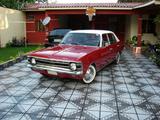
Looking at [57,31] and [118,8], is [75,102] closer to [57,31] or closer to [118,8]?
[57,31]

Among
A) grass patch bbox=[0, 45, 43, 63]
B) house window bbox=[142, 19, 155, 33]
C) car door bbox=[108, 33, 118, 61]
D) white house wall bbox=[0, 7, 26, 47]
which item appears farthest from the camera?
house window bbox=[142, 19, 155, 33]

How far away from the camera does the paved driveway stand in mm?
4840

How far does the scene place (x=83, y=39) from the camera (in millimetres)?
8102

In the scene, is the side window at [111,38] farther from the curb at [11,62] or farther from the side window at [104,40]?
the curb at [11,62]

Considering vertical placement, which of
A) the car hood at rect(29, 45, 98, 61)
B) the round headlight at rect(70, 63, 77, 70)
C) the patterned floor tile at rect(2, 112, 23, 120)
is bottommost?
the patterned floor tile at rect(2, 112, 23, 120)

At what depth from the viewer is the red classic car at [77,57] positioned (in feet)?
20.9

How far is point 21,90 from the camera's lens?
6.38m

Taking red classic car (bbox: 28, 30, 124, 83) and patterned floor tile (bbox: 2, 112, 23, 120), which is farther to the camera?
Result: red classic car (bbox: 28, 30, 124, 83)

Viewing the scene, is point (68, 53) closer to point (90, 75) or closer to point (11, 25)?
point (90, 75)

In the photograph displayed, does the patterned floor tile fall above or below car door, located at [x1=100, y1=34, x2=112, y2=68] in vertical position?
below

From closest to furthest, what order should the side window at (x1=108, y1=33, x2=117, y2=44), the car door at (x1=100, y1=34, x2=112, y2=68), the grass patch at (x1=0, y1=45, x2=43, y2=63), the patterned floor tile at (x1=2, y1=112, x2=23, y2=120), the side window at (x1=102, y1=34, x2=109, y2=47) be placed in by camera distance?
the patterned floor tile at (x1=2, y1=112, x2=23, y2=120), the car door at (x1=100, y1=34, x2=112, y2=68), the side window at (x1=102, y1=34, x2=109, y2=47), the side window at (x1=108, y1=33, x2=117, y2=44), the grass patch at (x1=0, y1=45, x2=43, y2=63)

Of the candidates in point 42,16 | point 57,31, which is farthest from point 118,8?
point 42,16

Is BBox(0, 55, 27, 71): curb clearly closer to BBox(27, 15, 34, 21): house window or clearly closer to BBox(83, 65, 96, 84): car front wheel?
BBox(83, 65, 96, 84): car front wheel

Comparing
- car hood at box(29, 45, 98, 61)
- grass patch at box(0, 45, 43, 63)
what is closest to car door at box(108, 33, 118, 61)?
car hood at box(29, 45, 98, 61)
